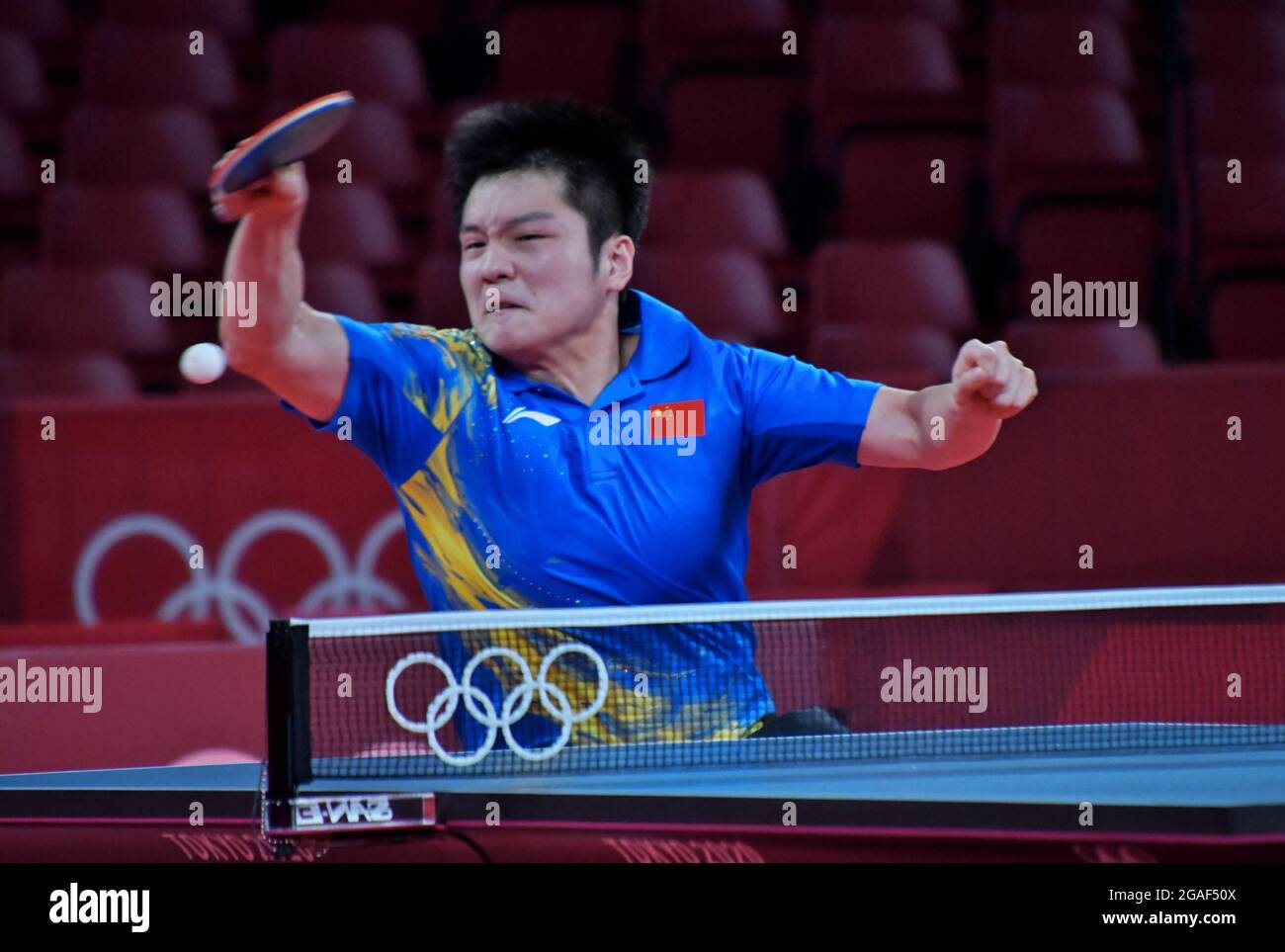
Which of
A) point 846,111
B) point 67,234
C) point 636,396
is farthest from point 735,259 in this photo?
point 636,396

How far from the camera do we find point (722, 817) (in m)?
2.41

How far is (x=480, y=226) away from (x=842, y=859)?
138 cm

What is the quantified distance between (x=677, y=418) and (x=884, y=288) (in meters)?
4.31

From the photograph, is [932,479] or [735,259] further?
[735,259]

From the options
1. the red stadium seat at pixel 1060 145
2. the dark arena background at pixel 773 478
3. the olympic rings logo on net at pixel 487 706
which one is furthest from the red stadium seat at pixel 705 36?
the olympic rings logo on net at pixel 487 706

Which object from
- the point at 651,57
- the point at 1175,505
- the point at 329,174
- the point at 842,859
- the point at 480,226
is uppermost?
the point at 651,57

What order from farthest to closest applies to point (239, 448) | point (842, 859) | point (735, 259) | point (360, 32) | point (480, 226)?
1. point (360, 32)
2. point (735, 259)
3. point (239, 448)
4. point (480, 226)
5. point (842, 859)

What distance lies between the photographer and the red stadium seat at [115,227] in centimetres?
780

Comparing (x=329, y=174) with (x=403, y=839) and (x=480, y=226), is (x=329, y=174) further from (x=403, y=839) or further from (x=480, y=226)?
(x=403, y=839)

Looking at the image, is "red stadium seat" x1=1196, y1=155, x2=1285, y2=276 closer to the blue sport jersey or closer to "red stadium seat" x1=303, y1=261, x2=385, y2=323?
"red stadium seat" x1=303, y1=261, x2=385, y2=323

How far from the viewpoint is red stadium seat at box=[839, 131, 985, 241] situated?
8.29 meters

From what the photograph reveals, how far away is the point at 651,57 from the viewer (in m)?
8.84

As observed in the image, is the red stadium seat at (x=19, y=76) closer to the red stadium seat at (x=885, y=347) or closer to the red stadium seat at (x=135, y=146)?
the red stadium seat at (x=135, y=146)
